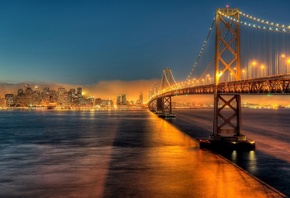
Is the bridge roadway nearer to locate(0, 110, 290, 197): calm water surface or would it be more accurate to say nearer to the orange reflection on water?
locate(0, 110, 290, 197): calm water surface

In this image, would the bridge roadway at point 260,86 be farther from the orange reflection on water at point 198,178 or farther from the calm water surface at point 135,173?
the orange reflection on water at point 198,178

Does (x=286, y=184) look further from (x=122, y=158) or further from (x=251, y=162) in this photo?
(x=122, y=158)

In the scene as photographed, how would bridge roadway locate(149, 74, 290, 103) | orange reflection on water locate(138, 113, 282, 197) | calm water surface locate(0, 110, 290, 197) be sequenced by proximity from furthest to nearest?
bridge roadway locate(149, 74, 290, 103), calm water surface locate(0, 110, 290, 197), orange reflection on water locate(138, 113, 282, 197)

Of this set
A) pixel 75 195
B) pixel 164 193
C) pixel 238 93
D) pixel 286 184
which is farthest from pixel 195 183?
A: pixel 238 93

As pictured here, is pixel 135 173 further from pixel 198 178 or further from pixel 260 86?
pixel 260 86

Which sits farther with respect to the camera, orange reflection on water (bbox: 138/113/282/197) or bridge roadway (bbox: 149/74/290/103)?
bridge roadway (bbox: 149/74/290/103)

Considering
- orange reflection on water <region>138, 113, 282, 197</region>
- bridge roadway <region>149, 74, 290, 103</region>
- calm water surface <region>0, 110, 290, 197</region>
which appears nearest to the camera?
orange reflection on water <region>138, 113, 282, 197</region>

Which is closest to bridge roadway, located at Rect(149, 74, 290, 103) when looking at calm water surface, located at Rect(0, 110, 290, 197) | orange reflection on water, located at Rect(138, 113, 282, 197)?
calm water surface, located at Rect(0, 110, 290, 197)

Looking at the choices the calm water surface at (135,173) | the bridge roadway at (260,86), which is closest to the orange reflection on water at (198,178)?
the calm water surface at (135,173)

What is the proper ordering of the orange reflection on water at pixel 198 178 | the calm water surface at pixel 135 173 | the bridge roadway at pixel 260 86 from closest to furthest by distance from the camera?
the orange reflection on water at pixel 198 178 < the calm water surface at pixel 135 173 < the bridge roadway at pixel 260 86

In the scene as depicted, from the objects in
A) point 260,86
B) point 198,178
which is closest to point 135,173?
point 198,178

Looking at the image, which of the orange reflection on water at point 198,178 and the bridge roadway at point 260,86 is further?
the bridge roadway at point 260,86

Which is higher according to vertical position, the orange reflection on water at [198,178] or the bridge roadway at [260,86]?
the bridge roadway at [260,86]

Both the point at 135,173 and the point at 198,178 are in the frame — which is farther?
the point at 135,173
